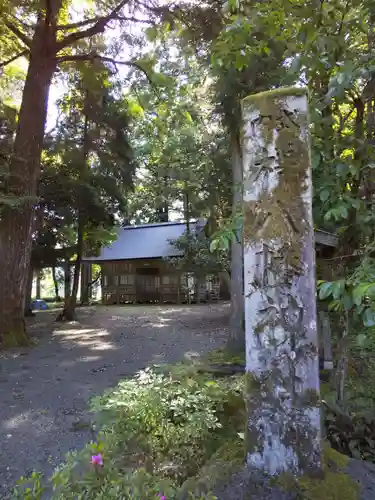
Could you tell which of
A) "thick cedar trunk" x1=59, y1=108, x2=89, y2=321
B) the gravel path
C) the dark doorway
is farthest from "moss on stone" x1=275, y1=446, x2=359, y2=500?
the dark doorway

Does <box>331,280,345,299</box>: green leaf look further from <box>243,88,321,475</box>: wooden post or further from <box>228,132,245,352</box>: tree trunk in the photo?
<box>228,132,245,352</box>: tree trunk

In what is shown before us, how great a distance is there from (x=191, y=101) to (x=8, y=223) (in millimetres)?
7205

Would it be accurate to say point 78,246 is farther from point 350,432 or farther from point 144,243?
point 350,432

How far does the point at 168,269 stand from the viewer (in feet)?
78.7

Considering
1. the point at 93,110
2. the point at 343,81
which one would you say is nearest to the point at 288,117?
the point at 343,81

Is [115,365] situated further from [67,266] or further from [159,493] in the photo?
[67,266]

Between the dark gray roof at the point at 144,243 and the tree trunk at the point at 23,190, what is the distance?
12.8 meters

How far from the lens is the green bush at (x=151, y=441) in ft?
6.20

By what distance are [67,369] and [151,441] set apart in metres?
6.04

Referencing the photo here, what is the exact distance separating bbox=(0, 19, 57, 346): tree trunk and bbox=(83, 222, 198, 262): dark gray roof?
504 inches

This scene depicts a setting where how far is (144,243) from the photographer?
992 inches

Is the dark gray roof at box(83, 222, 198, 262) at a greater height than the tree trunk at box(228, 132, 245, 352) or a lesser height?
greater

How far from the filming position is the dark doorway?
24766 mm

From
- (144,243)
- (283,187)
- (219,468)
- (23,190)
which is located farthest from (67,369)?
(144,243)
